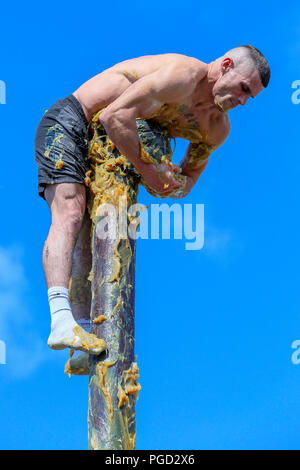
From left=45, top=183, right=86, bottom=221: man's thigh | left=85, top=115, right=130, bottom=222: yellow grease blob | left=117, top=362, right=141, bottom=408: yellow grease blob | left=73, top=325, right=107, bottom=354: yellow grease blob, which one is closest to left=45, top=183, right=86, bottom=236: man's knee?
left=45, top=183, right=86, bottom=221: man's thigh

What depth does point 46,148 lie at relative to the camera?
5719 mm

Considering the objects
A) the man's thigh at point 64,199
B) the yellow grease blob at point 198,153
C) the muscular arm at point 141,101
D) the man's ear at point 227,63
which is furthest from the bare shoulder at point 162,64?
the man's thigh at point 64,199

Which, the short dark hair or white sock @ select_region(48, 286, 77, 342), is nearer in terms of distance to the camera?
white sock @ select_region(48, 286, 77, 342)

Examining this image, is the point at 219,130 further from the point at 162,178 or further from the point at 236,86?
the point at 162,178

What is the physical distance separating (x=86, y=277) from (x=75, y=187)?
2.76 ft

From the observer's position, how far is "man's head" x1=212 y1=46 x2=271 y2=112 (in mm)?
5621

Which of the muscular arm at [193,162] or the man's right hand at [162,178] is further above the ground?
the muscular arm at [193,162]

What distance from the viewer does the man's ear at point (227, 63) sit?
18.6 ft

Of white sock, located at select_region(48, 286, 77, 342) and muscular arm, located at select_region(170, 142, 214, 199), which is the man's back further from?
white sock, located at select_region(48, 286, 77, 342)

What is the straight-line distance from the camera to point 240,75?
222 inches

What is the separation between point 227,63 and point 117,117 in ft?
3.43

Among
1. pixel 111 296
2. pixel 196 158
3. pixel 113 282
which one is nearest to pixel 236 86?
pixel 196 158

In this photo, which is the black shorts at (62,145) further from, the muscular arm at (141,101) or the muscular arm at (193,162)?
the muscular arm at (193,162)
